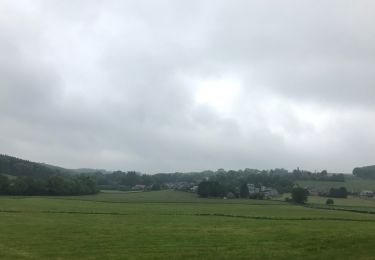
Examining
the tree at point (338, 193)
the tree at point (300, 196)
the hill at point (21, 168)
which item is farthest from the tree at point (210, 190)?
the hill at point (21, 168)

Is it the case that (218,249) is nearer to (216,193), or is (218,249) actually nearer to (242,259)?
(242,259)

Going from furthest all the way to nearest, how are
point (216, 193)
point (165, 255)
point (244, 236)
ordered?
1. point (216, 193)
2. point (244, 236)
3. point (165, 255)

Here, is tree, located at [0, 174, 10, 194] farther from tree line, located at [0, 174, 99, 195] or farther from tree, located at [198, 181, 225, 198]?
Answer: tree, located at [198, 181, 225, 198]

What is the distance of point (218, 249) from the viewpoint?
29.7m

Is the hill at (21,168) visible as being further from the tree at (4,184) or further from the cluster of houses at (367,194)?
the cluster of houses at (367,194)

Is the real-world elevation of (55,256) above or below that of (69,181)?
below

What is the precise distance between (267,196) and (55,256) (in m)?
107

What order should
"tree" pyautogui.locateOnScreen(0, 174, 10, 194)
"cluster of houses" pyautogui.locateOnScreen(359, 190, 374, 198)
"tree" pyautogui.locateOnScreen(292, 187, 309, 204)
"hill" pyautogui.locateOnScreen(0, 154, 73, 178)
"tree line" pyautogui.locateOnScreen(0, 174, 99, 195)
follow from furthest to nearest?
"hill" pyautogui.locateOnScreen(0, 154, 73, 178)
"cluster of houses" pyautogui.locateOnScreen(359, 190, 374, 198)
"tree line" pyautogui.locateOnScreen(0, 174, 99, 195)
"tree" pyautogui.locateOnScreen(0, 174, 10, 194)
"tree" pyautogui.locateOnScreen(292, 187, 309, 204)

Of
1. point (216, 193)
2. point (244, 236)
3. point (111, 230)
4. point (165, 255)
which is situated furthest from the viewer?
point (216, 193)

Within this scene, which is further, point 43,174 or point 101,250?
point 43,174

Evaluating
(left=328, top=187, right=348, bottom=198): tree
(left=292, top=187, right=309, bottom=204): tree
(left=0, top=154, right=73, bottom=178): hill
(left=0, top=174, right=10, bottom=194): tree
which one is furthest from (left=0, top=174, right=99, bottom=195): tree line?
(left=328, top=187, right=348, bottom=198): tree

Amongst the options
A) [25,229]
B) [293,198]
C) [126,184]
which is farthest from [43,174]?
[25,229]

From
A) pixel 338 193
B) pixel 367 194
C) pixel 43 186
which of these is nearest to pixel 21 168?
pixel 43 186

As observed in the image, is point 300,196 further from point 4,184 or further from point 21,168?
point 21,168
